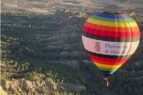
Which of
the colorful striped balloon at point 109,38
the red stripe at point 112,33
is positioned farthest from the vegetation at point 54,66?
the red stripe at point 112,33

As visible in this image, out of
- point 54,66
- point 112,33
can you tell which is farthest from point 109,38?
point 54,66

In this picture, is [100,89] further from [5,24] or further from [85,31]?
[5,24]

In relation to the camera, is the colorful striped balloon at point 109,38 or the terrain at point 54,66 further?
the terrain at point 54,66

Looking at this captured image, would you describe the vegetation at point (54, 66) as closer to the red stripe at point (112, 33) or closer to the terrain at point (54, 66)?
the terrain at point (54, 66)

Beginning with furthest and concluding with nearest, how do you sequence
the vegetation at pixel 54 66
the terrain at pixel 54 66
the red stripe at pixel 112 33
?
the vegetation at pixel 54 66, the terrain at pixel 54 66, the red stripe at pixel 112 33

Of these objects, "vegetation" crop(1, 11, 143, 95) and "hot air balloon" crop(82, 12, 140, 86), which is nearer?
"hot air balloon" crop(82, 12, 140, 86)

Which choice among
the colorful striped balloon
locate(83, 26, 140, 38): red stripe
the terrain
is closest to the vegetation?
the terrain

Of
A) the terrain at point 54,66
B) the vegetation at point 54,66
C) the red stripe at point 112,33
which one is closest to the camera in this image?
the red stripe at point 112,33

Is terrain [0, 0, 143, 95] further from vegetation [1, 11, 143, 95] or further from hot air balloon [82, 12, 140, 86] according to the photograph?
hot air balloon [82, 12, 140, 86]
